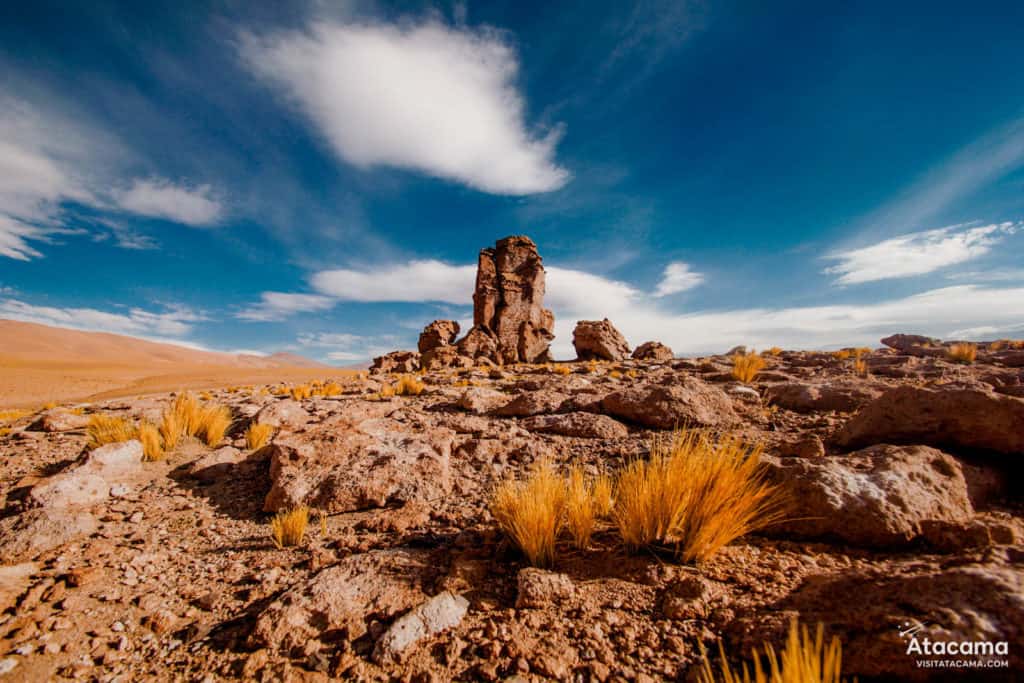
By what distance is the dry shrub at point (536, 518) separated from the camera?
2.80 metres

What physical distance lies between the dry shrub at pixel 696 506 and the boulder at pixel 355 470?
2.15 m

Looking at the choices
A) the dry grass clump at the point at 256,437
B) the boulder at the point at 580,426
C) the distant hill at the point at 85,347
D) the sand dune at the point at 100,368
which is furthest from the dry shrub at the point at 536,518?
the distant hill at the point at 85,347

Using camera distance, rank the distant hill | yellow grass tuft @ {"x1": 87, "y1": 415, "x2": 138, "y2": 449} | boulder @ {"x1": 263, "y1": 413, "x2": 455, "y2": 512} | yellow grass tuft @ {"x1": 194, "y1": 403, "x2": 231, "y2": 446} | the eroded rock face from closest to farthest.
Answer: boulder @ {"x1": 263, "y1": 413, "x2": 455, "y2": 512}, yellow grass tuft @ {"x1": 87, "y1": 415, "x2": 138, "y2": 449}, yellow grass tuft @ {"x1": 194, "y1": 403, "x2": 231, "y2": 446}, the eroded rock face, the distant hill

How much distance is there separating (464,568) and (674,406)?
3.73 metres

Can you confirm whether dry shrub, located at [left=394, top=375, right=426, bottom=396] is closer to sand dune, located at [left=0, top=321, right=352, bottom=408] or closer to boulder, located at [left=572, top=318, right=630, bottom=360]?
boulder, located at [left=572, top=318, right=630, bottom=360]

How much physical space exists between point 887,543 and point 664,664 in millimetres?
1686

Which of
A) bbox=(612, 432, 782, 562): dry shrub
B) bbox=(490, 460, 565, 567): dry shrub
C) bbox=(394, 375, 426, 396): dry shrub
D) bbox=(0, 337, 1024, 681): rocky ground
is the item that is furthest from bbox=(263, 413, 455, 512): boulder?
bbox=(394, 375, 426, 396): dry shrub

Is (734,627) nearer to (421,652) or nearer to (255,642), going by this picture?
(421,652)

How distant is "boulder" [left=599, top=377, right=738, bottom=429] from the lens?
17.6 ft

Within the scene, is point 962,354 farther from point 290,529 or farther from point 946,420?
point 290,529

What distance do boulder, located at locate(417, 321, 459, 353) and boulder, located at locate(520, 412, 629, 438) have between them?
813 inches

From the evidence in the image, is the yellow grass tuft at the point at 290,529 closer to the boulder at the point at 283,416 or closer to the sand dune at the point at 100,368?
the boulder at the point at 283,416

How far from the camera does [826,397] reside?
18.9ft

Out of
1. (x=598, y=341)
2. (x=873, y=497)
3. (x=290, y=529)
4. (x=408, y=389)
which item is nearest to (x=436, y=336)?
(x=598, y=341)
